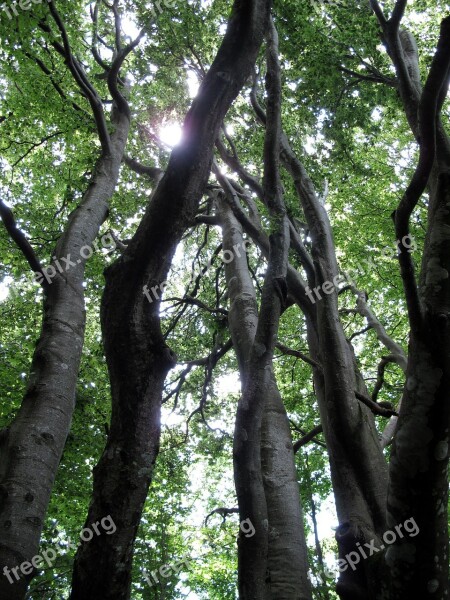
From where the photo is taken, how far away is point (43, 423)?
406 cm

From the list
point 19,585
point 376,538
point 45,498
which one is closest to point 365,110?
point 376,538

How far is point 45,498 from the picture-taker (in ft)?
12.3

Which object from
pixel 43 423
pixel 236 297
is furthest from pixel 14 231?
pixel 236 297

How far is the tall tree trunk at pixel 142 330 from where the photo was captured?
94.2 inches

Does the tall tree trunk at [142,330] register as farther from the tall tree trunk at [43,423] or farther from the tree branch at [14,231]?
the tree branch at [14,231]

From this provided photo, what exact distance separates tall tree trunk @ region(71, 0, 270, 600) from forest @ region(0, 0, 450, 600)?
1 cm

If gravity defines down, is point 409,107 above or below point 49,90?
below

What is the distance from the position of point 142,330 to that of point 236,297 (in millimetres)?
4070

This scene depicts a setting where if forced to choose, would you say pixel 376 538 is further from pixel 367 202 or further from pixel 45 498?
pixel 367 202

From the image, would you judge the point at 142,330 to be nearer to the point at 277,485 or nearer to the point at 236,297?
the point at 277,485

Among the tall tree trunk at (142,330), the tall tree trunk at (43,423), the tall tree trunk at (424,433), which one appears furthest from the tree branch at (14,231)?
the tall tree trunk at (424,433)

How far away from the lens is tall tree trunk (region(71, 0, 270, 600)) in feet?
7.85

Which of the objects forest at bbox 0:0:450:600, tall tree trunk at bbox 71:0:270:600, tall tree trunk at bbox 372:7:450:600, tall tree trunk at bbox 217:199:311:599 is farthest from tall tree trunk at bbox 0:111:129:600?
tall tree trunk at bbox 372:7:450:600

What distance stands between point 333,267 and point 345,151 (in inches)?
149
